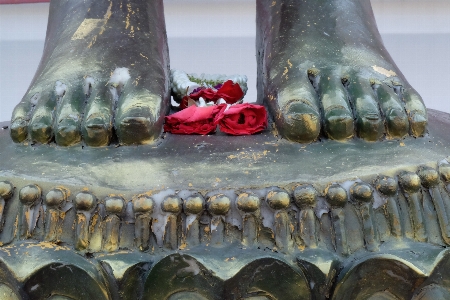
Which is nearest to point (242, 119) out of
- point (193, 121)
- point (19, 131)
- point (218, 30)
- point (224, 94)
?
point (193, 121)

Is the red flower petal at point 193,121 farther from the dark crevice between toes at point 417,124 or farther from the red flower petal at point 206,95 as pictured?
the dark crevice between toes at point 417,124

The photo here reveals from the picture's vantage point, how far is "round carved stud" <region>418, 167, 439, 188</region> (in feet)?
2.08

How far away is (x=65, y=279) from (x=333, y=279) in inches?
10.6

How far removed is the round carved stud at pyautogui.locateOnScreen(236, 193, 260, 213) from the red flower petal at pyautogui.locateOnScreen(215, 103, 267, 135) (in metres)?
0.18

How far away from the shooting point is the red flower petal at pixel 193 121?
2.54 feet

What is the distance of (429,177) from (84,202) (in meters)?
0.38

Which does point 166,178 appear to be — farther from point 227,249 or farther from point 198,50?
point 198,50

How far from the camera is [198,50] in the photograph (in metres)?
2.02

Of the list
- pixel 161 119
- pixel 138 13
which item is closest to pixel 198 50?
pixel 138 13

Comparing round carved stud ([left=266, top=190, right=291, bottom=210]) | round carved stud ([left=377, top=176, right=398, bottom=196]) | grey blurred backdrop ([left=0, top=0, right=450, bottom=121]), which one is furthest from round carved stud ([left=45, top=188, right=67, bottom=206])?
grey blurred backdrop ([left=0, top=0, right=450, bottom=121])

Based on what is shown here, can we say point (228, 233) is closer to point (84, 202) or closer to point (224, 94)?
point (84, 202)

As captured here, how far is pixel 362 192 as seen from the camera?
0.60 meters

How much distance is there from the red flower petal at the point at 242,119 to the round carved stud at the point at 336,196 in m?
0.18

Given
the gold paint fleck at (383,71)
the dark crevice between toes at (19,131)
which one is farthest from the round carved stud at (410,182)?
the dark crevice between toes at (19,131)
